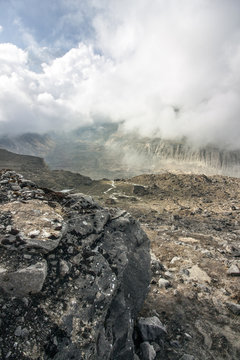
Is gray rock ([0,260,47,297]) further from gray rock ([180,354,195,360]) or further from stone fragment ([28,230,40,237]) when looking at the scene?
gray rock ([180,354,195,360])

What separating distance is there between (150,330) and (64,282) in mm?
4508

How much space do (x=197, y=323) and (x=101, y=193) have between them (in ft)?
194

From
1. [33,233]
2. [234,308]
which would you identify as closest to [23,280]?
[33,233]

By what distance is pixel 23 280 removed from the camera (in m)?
5.07

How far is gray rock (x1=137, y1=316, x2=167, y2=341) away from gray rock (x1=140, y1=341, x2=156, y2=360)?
331mm

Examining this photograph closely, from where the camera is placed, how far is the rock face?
4.67 meters

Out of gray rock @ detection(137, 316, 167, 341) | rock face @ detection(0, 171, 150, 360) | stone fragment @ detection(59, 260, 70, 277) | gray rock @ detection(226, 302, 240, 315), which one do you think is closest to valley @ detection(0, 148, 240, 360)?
gray rock @ detection(226, 302, 240, 315)

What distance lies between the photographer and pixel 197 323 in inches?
364

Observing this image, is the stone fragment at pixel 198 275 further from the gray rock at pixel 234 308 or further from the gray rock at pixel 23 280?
the gray rock at pixel 23 280

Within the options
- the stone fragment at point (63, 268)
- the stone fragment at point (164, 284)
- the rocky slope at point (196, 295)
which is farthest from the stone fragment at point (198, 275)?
the stone fragment at point (63, 268)

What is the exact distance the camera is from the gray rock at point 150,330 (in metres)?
7.46

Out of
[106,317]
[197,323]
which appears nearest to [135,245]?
[106,317]

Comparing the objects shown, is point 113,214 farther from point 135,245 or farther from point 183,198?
point 183,198

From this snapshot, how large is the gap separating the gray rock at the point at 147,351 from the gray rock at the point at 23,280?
4.70 metres
